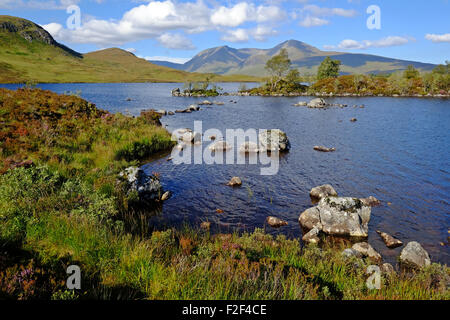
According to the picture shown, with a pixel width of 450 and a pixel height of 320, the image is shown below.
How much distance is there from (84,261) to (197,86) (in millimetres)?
127151

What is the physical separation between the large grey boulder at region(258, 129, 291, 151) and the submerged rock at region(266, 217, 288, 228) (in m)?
15.7

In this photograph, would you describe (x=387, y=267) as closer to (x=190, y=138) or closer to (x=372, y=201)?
(x=372, y=201)

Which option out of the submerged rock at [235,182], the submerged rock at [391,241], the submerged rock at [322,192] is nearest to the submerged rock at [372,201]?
the submerged rock at [322,192]

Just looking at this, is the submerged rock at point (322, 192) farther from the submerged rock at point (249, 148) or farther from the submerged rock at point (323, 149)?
the submerged rock at point (323, 149)

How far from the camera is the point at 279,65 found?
431ft

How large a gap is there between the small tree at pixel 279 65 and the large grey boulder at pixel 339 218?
4945 inches

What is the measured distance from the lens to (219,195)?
58.6ft

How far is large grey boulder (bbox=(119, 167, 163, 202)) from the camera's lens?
52.7 feet

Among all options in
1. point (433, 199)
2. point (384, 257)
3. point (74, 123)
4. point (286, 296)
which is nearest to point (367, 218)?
point (384, 257)

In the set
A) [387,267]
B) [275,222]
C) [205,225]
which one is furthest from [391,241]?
[205,225]

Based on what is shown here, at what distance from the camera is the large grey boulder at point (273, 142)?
97.2 ft

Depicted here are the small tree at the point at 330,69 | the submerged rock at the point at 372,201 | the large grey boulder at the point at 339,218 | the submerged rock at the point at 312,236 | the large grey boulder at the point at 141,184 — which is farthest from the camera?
the small tree at the point at 330,69

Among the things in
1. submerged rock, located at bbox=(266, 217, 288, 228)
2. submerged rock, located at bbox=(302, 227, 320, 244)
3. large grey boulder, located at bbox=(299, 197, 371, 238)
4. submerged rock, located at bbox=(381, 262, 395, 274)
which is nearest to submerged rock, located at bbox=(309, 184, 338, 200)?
large grey boulder, located at bbox=(299, 197, 371, 238)
